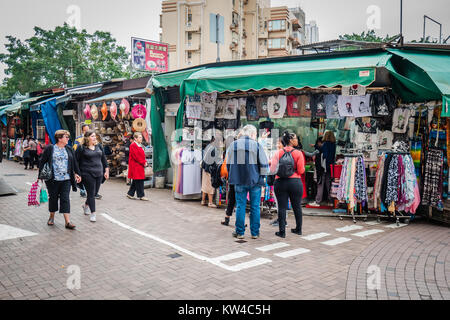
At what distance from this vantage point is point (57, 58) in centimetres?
4009

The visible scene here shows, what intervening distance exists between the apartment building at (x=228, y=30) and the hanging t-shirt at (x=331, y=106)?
41.0 m

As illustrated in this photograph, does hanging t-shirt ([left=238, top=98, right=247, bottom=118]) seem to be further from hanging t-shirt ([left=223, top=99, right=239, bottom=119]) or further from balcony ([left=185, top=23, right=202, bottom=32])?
balcony ([left=185, top=23, right=202, bottom=32])

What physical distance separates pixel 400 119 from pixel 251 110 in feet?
12.2

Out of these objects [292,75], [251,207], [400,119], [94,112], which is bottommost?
[251,207]

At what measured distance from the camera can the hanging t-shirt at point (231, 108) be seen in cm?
1027

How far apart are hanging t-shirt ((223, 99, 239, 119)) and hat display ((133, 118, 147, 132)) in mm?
3441

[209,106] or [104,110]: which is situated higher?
[104,110]

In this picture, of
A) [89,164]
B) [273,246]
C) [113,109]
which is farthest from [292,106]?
[113,109]

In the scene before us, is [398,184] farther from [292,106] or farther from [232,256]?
[232,256]

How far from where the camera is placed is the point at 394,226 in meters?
7.82

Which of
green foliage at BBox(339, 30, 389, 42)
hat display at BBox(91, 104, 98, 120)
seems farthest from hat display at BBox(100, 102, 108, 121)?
green foliage at BBox(339, 30, 389, 42)

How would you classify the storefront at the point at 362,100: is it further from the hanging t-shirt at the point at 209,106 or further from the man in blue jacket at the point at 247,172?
the man in blue jacket at the point at 247,172

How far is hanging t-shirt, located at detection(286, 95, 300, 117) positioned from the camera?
30.8ft
